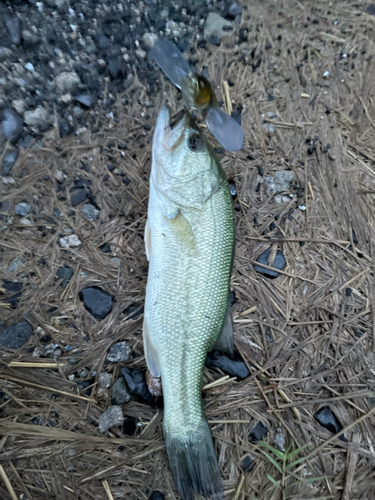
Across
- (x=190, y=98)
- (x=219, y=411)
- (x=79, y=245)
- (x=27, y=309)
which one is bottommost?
(x=219, y=411)

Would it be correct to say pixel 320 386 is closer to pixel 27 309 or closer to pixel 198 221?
pixel 198 221

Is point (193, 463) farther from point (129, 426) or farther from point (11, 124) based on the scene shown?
point (11, 124)

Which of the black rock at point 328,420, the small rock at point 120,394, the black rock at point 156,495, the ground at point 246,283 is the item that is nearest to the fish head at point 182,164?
the ground at point 246,283

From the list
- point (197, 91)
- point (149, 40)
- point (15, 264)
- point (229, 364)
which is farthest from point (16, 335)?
point (149, 40)

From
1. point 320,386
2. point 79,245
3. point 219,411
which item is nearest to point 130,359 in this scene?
point 219,411

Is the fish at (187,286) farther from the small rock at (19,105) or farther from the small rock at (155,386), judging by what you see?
the small rock at (19,105)
